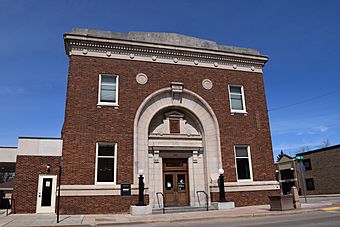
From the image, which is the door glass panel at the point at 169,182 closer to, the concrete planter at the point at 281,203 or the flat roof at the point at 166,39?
the concrete planter at the point at 281,203

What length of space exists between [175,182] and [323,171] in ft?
97.2

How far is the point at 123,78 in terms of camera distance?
19.3 meters

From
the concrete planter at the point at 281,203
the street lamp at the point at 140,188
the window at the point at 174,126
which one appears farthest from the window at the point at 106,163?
the concrete planter at the point at 281,203

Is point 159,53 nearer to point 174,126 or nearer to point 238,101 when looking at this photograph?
point 174,126

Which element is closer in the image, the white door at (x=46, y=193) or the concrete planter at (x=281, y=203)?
the concrete planter at (x=281, y=203)

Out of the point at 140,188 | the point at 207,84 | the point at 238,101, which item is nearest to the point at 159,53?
the point at 207,84

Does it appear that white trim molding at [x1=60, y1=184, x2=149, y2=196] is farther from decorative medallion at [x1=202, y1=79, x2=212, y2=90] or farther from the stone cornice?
decorative medallion at [x1=202, y1=79, x2=212, y2=90]

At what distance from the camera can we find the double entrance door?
19.0 meters

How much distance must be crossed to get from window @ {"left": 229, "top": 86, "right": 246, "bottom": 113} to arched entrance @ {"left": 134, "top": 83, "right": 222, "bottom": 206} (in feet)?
6.92

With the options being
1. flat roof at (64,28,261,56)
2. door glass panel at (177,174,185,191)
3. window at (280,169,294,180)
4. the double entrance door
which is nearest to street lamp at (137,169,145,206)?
the double entrance door

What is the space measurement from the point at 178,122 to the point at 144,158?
3.42 meters

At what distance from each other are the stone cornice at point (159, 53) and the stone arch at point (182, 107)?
2.38 metres

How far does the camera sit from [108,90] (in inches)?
750

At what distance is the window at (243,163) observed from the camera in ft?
66.2
